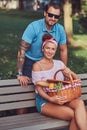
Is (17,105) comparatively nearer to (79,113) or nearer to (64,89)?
(64,89)

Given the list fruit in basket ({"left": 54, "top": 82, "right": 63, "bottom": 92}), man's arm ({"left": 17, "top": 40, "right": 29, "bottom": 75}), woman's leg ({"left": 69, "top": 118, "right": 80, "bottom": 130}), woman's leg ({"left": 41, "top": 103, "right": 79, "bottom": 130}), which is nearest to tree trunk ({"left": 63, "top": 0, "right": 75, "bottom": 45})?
man's arm ({"left": 17, "top": 40, "right": 29, "bottom": 75})

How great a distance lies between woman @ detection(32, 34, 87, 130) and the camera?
5.27m

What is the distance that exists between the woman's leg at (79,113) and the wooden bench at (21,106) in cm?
24

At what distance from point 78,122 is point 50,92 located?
486mm

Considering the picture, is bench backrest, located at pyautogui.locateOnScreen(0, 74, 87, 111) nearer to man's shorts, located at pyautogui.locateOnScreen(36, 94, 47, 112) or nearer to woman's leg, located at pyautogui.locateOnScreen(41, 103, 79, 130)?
man's shorts, located at pyautogui.locateOnScreen(36, 94, 47, 112)

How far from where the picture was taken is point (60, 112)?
5.37 meters

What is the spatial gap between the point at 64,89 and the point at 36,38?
28.4 inches

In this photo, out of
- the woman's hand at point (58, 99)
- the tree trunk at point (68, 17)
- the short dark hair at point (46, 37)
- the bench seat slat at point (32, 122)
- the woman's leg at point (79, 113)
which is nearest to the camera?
the woman's leg at point (79, 113)

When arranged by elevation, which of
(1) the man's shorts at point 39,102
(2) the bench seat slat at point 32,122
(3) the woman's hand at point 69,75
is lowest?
(2) the bench seat slat at point 32,122

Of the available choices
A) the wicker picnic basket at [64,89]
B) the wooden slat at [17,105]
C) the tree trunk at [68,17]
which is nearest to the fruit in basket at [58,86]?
the wicker picnic basket at [64,89]

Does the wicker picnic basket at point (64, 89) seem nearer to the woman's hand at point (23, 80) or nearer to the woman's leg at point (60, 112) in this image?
the woman's leg at point (60, 112)

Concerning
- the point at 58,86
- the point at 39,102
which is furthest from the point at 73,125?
the point at 39,102

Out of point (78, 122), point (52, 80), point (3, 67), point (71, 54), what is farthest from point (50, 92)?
point (71, 54)

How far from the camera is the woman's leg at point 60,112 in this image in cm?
528
